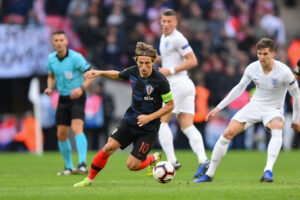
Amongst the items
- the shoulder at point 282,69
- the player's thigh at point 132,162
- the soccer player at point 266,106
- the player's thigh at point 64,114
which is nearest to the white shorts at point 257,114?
the soccer player at point 266,106

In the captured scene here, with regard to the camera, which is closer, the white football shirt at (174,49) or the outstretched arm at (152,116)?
the outstretched arm at (152,116)

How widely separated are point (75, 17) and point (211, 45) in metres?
4.48

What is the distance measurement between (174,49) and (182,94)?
2.55 feet

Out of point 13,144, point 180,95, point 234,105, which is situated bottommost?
point 13,144

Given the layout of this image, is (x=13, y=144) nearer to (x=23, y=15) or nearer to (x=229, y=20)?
(x=23, y=15)

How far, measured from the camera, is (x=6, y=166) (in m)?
14.3

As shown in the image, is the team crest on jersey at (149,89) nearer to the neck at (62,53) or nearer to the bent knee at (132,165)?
the bent knee at (132,165)

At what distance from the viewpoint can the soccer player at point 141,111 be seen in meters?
8.99

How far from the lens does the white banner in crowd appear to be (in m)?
19.5

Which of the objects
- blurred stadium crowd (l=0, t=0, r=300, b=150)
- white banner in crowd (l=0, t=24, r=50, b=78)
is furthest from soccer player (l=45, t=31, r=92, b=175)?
blurred stadium crowd (l=0, t=0, r=300, b=150)

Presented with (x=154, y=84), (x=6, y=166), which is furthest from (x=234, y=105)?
(x=154, y=84)

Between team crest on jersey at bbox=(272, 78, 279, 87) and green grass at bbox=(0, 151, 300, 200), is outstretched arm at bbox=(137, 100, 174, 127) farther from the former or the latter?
team crest on jersey at bbox=(272, 78, 279, 87)

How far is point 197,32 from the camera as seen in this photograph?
867 inches

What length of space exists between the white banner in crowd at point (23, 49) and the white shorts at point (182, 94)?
8.52 m
